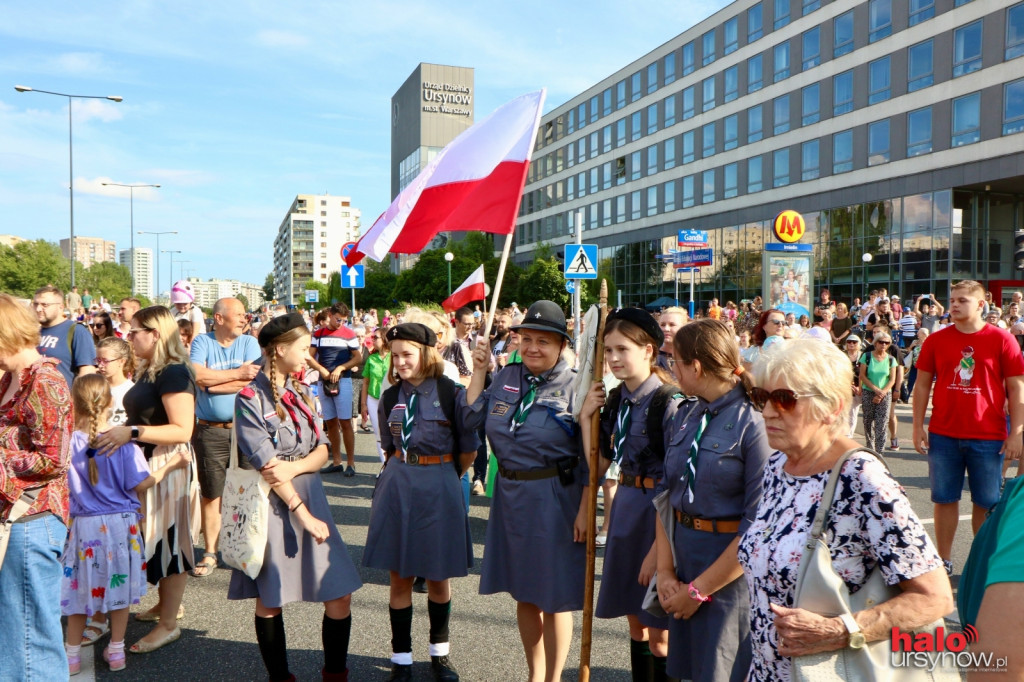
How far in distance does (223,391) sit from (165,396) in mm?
1549

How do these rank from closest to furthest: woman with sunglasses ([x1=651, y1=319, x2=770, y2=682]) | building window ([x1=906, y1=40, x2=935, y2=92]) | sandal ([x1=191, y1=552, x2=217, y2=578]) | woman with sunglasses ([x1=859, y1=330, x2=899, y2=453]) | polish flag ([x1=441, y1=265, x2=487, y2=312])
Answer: woman with sunglasses ([x1=651, y1=319, x2=770, y2=682]) → sandal ([x1=191, y1=552, x2=217, y2=578]) → polish flag ([x1=441, y1=265, x2=487, y2=312]) → woman with sunglasses ([x1=859, y1=330, x2=899, y2=453]) → building window ([x1=906, y1=40, x2=935, y2=92])

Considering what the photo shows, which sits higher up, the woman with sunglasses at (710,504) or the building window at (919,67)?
the building window at (919,67)

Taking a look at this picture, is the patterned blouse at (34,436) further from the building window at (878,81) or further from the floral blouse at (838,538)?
the building window at (878,81)

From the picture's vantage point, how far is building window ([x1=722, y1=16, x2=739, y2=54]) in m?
44.0

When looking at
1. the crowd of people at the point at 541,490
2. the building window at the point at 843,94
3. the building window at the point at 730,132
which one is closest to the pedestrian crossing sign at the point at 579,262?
the crowd of people at the point at 541,490

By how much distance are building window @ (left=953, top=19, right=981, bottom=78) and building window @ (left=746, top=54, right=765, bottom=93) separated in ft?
39.8

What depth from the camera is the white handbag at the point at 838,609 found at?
1925mm

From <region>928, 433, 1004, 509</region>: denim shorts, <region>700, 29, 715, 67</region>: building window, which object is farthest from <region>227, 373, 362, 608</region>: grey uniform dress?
<region>700, 29, 715, 67</region>: building window

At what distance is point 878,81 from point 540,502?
37720 millimetres

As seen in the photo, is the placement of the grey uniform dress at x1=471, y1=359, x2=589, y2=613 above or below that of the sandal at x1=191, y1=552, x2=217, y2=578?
above

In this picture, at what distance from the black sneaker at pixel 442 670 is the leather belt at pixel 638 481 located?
1.46 m

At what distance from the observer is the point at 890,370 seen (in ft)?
34.4

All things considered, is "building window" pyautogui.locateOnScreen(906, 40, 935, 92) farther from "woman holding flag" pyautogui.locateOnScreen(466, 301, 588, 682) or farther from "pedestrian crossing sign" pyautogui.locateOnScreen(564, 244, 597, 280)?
"woman holding flag" pyautogui.locateOnScreen(466, 301, 588, 682)

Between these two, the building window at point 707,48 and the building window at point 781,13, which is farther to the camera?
the building window at point 707,48
